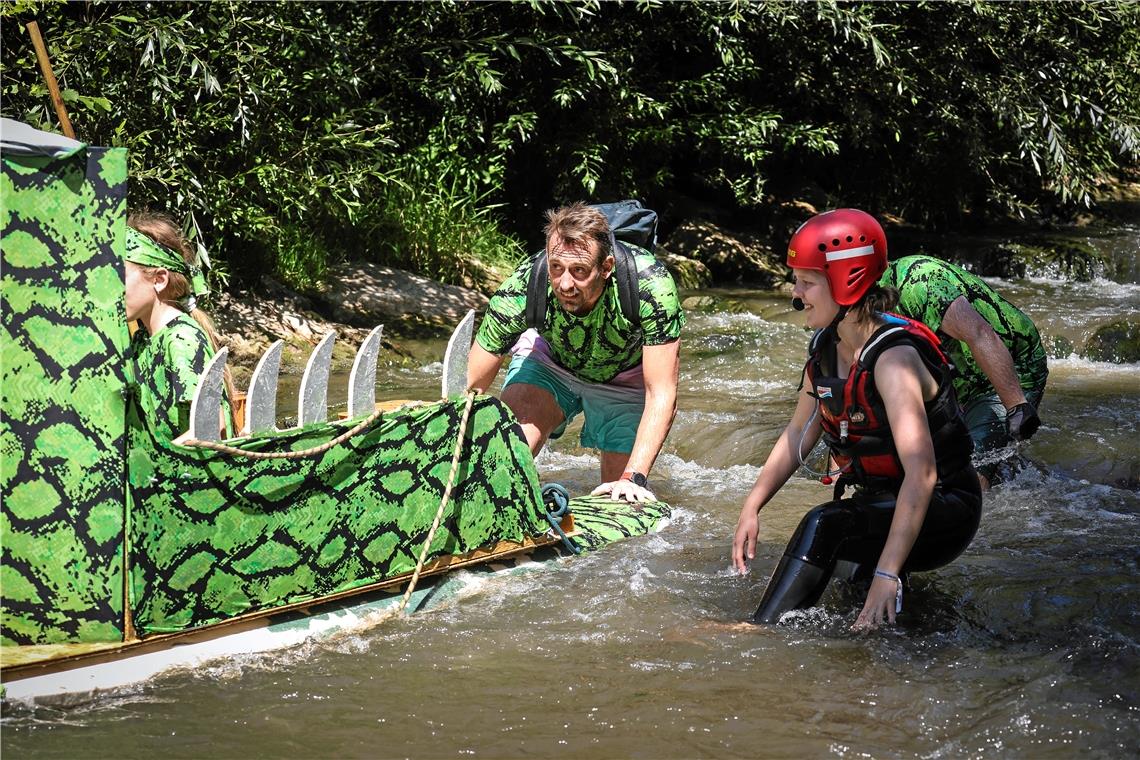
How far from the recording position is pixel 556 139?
13656 mm

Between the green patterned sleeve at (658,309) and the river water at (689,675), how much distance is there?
864 mm

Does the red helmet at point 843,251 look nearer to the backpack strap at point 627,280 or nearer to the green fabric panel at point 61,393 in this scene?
the backpack strap at point 627,280

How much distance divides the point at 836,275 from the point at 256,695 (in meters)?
2.14

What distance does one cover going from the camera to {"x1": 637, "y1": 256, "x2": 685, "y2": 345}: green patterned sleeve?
5188 millimetres

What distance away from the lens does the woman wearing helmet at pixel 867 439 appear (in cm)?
381

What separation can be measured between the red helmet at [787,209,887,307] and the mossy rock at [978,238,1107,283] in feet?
36.2

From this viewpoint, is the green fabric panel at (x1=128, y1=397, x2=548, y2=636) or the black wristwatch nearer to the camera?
the green fabric panel at (x1=128, y1=397, x2=548, y2=636)

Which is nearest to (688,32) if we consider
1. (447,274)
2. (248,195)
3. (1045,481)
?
(447,274)

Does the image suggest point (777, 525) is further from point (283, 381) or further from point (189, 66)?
point (189, 66)

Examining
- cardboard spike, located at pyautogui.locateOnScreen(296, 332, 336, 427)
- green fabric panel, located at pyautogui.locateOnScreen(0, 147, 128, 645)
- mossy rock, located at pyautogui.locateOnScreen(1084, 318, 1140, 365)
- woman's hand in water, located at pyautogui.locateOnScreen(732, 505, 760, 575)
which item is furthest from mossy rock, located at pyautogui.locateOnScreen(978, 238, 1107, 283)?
green fabric panel, located at pyautogui.locateOnScreen(0, 147, 128, 645)

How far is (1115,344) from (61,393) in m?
8.87

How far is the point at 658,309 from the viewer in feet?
17.0

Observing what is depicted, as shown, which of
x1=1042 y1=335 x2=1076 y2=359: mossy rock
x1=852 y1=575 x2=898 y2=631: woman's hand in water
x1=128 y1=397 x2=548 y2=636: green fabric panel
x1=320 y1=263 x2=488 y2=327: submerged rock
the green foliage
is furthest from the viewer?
x1=320 y1=263 x2=488 y2=327: submerged rock

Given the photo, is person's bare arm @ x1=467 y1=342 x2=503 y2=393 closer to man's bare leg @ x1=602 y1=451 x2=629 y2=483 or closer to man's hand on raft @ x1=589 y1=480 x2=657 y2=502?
man's hand on raft @ x1=589 y1=480 x2=657 y2=502
